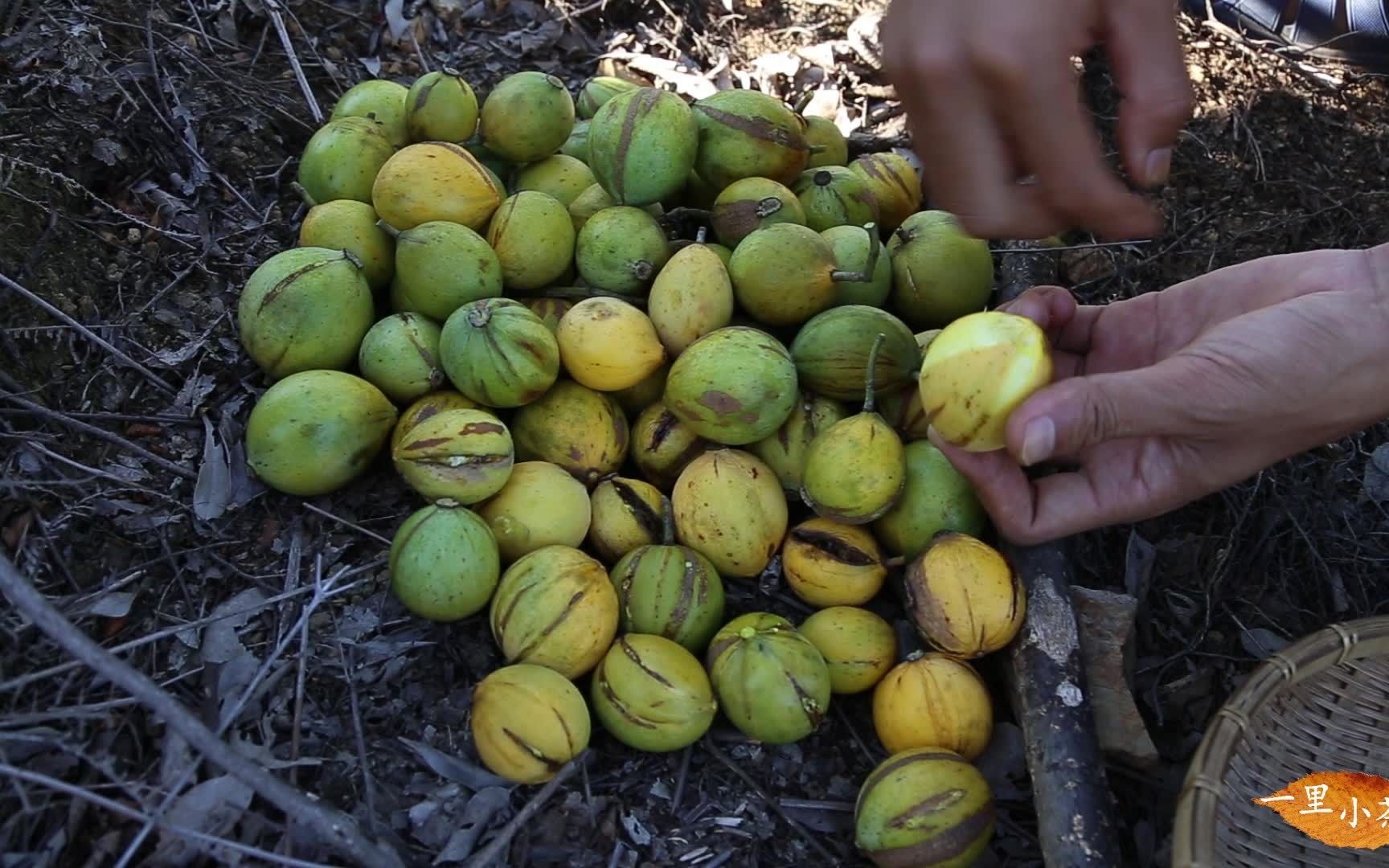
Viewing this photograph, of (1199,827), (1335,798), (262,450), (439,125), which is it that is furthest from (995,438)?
(439,125)

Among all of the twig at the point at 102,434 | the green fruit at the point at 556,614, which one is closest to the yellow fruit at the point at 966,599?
the green fruit at the point at 556,614

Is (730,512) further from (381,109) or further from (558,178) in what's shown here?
(381,109)

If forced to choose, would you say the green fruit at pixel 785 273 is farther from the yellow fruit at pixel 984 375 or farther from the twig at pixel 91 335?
the twig at pixel 91 335

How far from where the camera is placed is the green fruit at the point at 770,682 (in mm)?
2455

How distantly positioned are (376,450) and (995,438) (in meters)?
Answer: 1.62

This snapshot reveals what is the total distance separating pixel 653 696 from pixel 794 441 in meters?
0.85

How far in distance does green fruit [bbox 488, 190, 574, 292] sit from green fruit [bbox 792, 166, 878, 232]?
0.80m

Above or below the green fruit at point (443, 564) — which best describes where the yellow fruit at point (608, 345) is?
above

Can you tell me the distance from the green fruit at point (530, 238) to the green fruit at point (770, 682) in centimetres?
126

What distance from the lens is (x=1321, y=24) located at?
4477mm

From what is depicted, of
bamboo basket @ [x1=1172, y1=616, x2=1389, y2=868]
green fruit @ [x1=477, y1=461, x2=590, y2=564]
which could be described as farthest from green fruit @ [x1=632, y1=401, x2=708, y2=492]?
bamboo basket @ [x1=1172, y1=616, x2=1389, y2=868]

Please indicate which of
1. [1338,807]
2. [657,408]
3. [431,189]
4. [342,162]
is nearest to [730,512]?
[657,408]

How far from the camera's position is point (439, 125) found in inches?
→ 135

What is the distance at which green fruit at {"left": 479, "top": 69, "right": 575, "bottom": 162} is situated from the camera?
335cm
